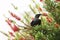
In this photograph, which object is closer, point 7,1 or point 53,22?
point 53,22

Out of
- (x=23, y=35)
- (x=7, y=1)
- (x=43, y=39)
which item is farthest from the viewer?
(x=7, y=1)

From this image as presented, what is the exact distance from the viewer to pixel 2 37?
1.52 meters

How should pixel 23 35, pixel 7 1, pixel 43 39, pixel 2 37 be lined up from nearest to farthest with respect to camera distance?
pixel 43 39 < pixel 23 35 < pixel 2 37 < pixel 7 1

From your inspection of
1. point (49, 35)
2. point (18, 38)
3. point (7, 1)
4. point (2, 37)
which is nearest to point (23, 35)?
point (18, 38)

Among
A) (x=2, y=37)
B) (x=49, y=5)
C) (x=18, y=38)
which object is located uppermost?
(x=49, y=5)

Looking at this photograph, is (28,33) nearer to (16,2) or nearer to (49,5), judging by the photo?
(49,5)

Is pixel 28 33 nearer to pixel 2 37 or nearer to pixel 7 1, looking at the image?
pixel 2 37

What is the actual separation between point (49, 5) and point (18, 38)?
0.15 metres

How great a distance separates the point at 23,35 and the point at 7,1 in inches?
37.2

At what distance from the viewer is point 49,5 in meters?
0.66

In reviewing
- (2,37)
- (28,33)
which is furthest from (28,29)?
(2,37)

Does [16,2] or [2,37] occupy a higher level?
[16,2]

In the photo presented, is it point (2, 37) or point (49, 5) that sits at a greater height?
point (49, 5)

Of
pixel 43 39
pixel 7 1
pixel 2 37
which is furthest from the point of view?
pixel 7 1
